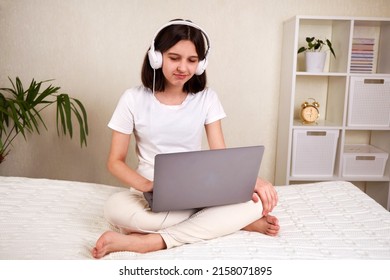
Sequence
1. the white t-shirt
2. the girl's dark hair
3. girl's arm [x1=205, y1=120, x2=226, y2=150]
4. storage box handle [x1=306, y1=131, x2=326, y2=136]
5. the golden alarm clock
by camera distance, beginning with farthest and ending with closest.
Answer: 1. storage box handle [x1=306, y1=131, x2=326, y2=136]
2. the golden alarm clock
3. girl's arm [x1=205, y1=120, x2=226, y2=150]
4. the white t-shirt
5. the girl's dark hair

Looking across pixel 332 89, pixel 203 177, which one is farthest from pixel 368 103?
pixel 203 177

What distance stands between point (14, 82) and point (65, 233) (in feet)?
5.15

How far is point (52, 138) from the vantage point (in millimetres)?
2768

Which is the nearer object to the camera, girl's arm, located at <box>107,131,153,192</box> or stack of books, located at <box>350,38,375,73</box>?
girl's arm, located at <box>107,131,153,192</box>

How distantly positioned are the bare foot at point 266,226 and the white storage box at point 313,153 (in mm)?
1187

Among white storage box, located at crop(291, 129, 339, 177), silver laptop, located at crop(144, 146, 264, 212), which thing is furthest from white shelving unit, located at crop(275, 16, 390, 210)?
silver laptop, located at crop(144, 146, 264, 212)

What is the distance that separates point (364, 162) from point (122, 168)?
5.48 ft

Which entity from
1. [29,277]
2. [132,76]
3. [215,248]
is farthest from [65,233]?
[132,76]

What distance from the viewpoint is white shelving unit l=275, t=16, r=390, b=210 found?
99.3 inches

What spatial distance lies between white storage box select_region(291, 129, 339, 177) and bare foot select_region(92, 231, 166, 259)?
1.43m

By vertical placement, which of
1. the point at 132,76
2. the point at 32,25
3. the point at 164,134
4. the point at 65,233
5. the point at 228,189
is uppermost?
the point at 32,25

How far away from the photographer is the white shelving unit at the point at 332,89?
2521 mm

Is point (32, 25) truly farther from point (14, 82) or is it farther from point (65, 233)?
point (65, 233)

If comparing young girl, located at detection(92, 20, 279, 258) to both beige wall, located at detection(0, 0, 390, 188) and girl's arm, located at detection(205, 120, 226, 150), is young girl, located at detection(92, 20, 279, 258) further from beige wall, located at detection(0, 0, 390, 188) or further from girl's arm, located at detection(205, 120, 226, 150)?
beige wall, located at detection(0, 0, 390, 188)
